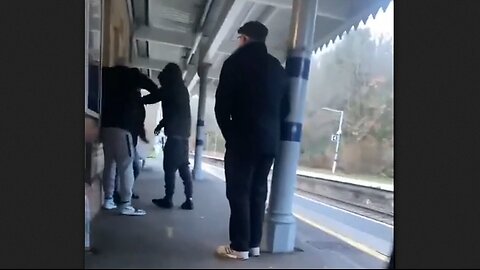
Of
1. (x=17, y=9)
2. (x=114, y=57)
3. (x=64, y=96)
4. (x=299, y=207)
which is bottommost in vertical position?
(x=299, y=207)

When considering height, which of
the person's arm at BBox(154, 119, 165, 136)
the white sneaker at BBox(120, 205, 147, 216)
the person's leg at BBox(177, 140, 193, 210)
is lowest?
the white sneaker at BBox(120, 205, 147, 216)

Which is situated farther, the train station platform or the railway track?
the railway track

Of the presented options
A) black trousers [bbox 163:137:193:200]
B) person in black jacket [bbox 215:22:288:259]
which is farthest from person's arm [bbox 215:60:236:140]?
black trousers [bbox 163:137:193:200]

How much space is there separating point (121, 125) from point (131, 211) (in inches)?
8.7

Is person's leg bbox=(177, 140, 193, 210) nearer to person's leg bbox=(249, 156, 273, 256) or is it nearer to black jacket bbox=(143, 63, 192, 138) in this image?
black jacket bbox=(143, 63, 192, 138)

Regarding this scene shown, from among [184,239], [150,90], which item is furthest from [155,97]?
[184,239]

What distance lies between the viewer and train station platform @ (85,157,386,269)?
1142mm

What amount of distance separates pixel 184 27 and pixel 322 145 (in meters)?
0.48

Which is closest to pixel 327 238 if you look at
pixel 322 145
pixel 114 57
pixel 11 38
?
pixel 322 145

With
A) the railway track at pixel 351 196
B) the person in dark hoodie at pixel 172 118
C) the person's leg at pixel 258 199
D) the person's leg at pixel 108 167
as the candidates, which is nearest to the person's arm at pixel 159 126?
the person in dark hoodie at pixel 172 118

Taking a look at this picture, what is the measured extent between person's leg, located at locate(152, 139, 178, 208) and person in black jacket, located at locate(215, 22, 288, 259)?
14cm

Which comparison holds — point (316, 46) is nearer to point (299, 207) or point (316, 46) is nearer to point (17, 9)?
point (299, 207)

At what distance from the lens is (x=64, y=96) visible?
1188 millimetres

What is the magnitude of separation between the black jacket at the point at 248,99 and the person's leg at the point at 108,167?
0.92ft
